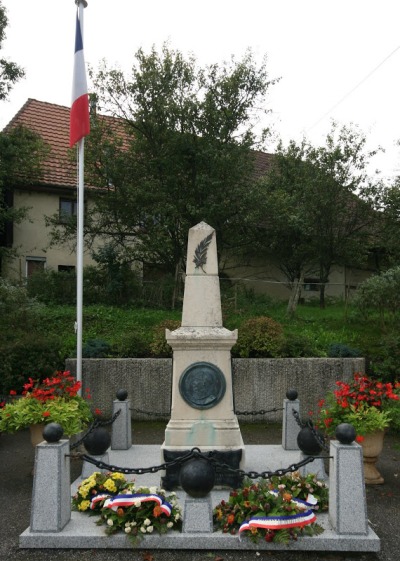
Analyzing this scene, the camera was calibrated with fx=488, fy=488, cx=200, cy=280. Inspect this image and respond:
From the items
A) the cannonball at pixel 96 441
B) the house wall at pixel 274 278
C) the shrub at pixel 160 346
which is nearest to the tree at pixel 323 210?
the house wall at pixel 274 278

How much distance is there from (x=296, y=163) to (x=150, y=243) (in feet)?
26.2

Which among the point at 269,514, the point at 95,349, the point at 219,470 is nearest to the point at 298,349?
the point at 95,349

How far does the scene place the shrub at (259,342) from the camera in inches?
384

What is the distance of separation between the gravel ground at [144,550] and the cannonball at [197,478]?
0.56 meters

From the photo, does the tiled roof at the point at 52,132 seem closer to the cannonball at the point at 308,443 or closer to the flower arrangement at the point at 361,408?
the flower arrangement at the point at 361,408

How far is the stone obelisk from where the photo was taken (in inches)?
224

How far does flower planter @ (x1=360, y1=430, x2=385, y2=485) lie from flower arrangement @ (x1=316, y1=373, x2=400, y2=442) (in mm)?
104

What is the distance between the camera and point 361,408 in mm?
6008

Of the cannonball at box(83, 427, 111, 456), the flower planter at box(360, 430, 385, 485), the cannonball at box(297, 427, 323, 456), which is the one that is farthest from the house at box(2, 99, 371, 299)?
the cannonball at box(83, 427, 111, 456)

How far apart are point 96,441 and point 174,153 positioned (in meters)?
9.07

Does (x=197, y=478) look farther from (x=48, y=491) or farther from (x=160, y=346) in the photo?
(x=160, y=346)

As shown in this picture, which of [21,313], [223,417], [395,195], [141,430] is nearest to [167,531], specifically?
[223,417]

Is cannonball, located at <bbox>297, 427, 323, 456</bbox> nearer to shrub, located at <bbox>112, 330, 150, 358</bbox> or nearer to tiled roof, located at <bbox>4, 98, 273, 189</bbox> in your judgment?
shrub, located at <bbox>112, 330, 150, 358</bbox>

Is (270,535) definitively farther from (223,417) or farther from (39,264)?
(39,264)
